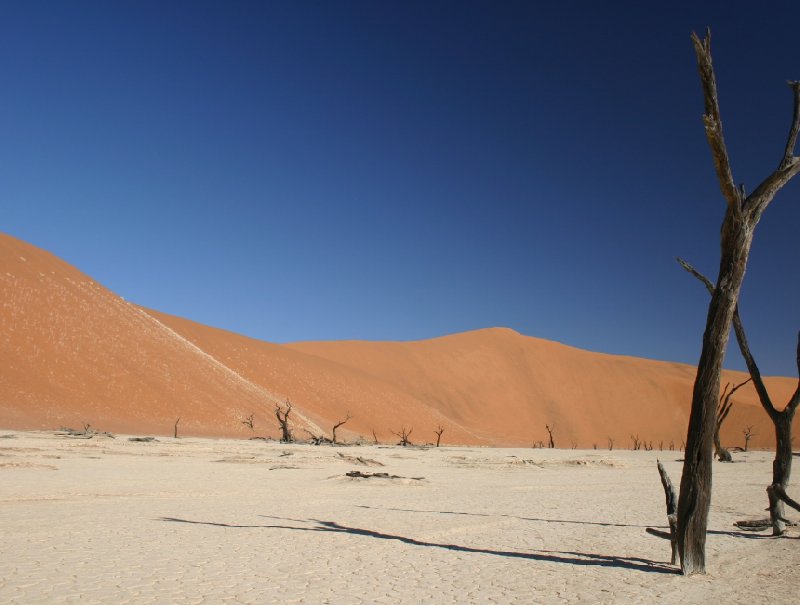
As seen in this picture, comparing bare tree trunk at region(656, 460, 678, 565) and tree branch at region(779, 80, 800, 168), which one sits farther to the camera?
bare tree trunk at region(656, 460, 678, 565)

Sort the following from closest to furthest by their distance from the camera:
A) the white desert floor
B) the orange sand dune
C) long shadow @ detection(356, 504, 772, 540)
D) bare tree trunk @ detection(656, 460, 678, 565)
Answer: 1. the white desert floor
2. bare tree trunk @ detection(656, 460, 678, 565)
3. long shadow @ detection(356, 504, 772, 540)
4. the orange sand dune

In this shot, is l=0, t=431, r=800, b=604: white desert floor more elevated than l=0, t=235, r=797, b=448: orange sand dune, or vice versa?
l=0, t=235, r=797, b=448: orange sand dune

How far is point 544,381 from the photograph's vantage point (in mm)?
88375

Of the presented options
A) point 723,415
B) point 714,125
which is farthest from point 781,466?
point 723,415

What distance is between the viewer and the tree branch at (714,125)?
6.59m

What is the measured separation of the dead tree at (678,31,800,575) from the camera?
6754 millimetres

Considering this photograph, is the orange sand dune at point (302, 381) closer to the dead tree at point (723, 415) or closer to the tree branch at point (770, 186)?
the dead tree at point (723, 415)

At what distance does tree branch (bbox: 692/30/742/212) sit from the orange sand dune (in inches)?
1433

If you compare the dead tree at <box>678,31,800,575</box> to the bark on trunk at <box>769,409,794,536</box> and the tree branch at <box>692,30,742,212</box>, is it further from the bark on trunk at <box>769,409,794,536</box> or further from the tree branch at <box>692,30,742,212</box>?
the bark on trunk at <box>769,409,794,536</box>

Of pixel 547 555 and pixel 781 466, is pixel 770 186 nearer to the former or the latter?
pixel 547 555

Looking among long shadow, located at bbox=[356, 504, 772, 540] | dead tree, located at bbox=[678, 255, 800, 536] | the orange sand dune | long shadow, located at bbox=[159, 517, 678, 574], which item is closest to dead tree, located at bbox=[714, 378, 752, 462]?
dead tree, located at bbox=[678, 255, 800, 536]

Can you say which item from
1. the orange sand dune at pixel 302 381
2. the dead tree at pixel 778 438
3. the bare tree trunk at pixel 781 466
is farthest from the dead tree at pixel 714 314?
the orange sand dune at pixel 302 381

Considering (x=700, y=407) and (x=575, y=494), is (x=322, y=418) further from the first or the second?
(x=700, y=407)

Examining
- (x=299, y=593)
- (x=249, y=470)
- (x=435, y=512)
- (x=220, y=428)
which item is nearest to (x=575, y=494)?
(x=435, y=512)
